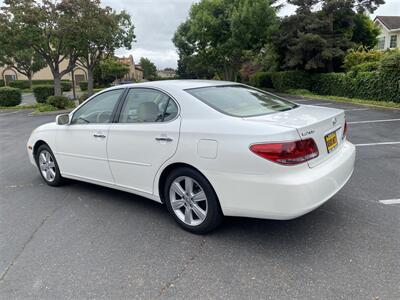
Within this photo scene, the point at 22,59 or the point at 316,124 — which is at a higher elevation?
the point at 22,59

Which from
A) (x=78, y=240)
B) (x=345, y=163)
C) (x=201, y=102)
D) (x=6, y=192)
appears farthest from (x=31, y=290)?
(x=345, y=163)

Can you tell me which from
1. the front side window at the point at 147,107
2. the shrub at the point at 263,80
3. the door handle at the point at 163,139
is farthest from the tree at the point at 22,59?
the door handle at the point at 163,139

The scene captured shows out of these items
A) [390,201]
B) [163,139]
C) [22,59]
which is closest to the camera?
[163,139]

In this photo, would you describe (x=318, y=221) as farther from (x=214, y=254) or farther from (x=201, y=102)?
(x=201, y=102)

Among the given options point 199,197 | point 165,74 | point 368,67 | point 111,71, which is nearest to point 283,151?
point 199,197

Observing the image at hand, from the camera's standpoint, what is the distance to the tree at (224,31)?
74.8 ft

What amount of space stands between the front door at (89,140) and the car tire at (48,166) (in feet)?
0.64

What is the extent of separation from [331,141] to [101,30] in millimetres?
18154

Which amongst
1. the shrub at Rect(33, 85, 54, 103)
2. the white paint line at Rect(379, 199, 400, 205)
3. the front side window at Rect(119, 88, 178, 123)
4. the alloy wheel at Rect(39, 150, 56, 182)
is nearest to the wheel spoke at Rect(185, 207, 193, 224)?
the front side window at Rect(119, 88, 178, 123)

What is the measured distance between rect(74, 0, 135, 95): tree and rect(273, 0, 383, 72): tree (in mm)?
10509

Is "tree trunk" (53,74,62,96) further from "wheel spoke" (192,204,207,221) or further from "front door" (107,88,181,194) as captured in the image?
"wheel spoke" (192,204,207,221)

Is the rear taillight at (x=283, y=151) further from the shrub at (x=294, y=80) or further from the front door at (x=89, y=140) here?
the shrub at (x=294, y=80)

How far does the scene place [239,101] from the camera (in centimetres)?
359

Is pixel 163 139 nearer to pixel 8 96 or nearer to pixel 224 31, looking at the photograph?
pixel 8 96
